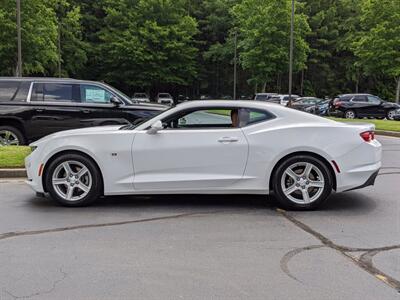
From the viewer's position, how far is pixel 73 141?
6996mm

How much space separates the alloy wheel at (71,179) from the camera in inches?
276

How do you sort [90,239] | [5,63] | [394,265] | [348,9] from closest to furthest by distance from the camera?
[394,265] < [90,239] < [5,63] < [348,9]

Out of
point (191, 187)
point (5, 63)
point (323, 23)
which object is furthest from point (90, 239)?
point (323, 23)

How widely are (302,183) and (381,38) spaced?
107 feet

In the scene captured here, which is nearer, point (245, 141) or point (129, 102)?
point (245, 141)

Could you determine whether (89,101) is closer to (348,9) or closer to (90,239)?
(90,239)

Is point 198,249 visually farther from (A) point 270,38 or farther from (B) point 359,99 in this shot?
(A) point 270,38

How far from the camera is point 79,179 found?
705cm

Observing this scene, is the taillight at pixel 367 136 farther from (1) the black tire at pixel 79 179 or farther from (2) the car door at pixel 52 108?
(2) the car door at pixel 52 108

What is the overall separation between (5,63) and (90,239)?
30568mm

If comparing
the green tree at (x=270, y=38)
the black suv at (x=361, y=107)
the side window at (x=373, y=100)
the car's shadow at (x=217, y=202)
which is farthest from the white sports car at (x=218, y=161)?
the green tree at (x=270, y=38)

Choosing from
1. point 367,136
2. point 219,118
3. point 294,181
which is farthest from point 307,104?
point 294,181

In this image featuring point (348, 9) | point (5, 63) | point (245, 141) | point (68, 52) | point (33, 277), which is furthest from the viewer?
point (348, 9)

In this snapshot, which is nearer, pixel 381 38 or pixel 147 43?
pixel 381 38
